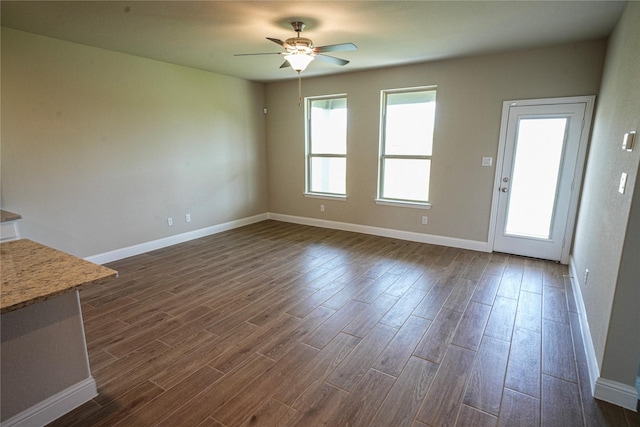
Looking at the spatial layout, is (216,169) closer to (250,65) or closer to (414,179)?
(250,65)

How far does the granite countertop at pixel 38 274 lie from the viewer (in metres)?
1.34

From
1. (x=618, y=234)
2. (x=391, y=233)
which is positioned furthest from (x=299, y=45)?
(x=391, y=233)

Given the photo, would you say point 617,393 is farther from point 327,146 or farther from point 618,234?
point 327,146

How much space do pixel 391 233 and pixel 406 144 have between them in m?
1.45

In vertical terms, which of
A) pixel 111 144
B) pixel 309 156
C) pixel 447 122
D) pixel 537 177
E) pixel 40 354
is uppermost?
pixel 447 122

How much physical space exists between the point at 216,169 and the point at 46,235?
2.51 meters

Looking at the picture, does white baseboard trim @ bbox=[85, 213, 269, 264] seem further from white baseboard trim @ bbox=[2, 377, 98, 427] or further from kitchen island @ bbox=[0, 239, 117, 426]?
white baseboard trim @ bbox=[2, 377, 98, 427]

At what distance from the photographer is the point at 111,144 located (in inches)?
164

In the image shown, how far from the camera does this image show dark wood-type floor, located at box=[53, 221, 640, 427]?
6.09 ft

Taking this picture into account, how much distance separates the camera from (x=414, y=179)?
5.15 m

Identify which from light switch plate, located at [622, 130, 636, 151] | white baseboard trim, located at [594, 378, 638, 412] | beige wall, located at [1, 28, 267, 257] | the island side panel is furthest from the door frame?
the island side panel

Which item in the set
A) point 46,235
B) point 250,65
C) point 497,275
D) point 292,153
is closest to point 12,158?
point 46,235

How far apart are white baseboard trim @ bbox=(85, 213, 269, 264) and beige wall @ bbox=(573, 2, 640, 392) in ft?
16.3

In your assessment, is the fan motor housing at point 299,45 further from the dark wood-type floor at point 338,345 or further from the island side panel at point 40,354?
the island side panel at point 40,354
